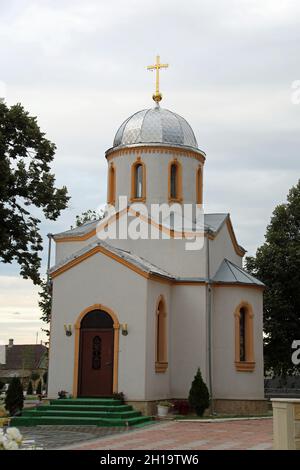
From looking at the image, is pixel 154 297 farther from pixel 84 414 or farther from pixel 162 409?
pixel 84 414

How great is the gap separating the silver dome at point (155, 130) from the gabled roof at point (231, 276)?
193 inches

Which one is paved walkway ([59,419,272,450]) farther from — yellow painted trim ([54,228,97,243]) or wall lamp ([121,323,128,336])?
yellow painted trim ([54,228,97,243])

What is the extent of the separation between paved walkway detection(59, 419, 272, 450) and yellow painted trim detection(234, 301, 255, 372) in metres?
3.19

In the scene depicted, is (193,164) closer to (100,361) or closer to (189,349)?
(189,349)

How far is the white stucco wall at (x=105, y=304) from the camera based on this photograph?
18.8 m

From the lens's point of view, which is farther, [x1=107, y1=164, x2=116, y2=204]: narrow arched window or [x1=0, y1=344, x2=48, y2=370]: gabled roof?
[x1=0, y1=344, x2=48, y2=370]: gabled roof

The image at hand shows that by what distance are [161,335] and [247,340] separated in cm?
326

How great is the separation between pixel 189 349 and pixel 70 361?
12.7 ft

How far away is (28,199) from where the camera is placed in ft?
67.7

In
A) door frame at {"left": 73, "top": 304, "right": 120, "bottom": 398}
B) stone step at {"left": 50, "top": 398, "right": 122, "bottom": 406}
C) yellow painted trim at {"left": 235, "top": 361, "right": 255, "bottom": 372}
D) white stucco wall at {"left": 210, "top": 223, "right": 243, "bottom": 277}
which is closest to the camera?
stone step at {"left": 50, "top": 398, "right": 122, "bottom": 406}

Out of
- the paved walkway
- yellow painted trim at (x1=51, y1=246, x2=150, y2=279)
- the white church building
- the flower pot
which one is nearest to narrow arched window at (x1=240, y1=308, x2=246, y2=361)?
the white church building

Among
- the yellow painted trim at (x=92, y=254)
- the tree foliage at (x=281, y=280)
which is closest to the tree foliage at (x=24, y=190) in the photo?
the yellow painted trim at (x=92, y=254)

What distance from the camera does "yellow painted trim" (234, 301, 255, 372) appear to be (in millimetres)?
21250

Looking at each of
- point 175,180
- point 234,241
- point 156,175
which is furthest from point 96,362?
point 234,241
